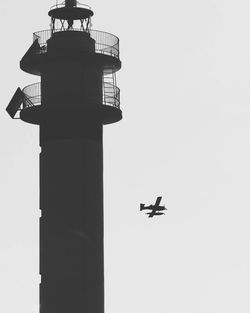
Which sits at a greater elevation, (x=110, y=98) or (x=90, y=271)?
(x=110, y=98)

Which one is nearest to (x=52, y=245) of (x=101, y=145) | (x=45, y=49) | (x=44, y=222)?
(x=44, y=222)

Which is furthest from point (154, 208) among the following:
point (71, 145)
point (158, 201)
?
point (71, 145)

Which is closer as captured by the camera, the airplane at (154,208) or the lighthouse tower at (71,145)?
the lighthouse tower at (71,145)

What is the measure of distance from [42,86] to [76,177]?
645cm

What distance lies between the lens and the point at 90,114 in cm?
7556

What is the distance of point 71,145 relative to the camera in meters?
74.2

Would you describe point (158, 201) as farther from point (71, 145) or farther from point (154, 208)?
point (71, 145)

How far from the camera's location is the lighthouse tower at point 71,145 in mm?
73062

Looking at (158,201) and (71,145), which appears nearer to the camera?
(71,145)

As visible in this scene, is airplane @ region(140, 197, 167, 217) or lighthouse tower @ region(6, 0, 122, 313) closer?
lighthouse tower @ region(6, 0, 122, 313)

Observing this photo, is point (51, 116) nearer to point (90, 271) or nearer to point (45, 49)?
point (45, 49)

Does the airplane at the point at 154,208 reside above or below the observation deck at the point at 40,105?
below

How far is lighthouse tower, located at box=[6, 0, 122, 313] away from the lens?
73.1 meters

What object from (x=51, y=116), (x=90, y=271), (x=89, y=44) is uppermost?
(x=89, y=44)
